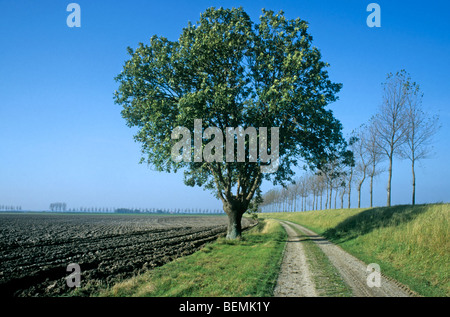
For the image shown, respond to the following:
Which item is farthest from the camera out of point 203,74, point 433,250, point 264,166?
point 264,166

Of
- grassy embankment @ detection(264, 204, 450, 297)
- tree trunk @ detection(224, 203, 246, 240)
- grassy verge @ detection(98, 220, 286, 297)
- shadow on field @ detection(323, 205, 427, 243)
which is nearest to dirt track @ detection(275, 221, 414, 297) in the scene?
grassy verge @ detection(98, 220, 286, 297)

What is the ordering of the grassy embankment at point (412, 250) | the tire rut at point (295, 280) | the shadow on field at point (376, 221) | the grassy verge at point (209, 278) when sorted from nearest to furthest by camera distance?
1. the tire rut at point (295, 280)
2. the grassy verge at point (209, 278)
3. the grassy embankment at point (412, 250)
4. the shadow on field at point (376, 221)

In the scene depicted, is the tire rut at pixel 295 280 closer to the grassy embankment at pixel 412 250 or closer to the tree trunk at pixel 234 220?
the grassy embankment at pixel 412 250

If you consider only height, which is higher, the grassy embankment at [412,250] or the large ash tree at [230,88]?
the large ash tree at [230,88]

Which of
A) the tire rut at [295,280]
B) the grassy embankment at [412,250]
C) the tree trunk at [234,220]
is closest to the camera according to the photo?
the tire rut at [295,280]

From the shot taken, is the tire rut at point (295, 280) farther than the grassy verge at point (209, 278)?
No

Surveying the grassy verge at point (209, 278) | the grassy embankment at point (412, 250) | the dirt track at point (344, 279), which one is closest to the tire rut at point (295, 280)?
the dirt track at point (344, 279)

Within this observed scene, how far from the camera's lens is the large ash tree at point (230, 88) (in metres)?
22.6

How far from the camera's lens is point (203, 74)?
24438mm

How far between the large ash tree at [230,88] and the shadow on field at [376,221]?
7089mm

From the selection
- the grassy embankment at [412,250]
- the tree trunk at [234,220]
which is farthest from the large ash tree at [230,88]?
the grassy embankment at [412,250]
